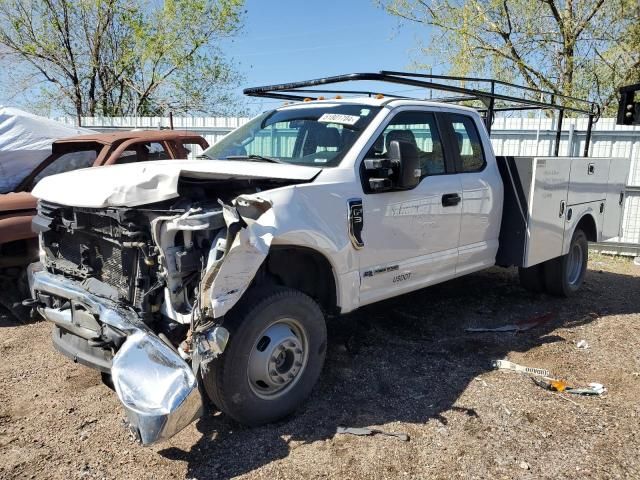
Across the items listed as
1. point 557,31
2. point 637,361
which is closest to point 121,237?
point 637,361

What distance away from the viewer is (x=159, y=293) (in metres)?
3.26

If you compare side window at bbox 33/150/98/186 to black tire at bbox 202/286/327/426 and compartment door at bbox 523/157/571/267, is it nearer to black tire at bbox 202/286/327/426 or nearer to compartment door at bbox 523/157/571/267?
black tire at bbox 202/286/327/426

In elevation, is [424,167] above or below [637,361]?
above

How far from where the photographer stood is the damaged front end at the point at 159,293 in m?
2.85

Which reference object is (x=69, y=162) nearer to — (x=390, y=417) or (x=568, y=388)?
(x=390, y=417)

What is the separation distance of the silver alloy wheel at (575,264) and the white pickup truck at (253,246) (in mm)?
2175

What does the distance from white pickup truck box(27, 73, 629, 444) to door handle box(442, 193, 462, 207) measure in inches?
0.5

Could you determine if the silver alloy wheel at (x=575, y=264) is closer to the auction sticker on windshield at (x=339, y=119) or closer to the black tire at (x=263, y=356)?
the auction sticker on windshield at (x=339, y=119)

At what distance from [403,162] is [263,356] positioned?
1.71 m

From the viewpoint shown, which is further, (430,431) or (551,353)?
(551,353)

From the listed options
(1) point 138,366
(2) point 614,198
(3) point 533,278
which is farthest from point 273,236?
(2) point 614,198

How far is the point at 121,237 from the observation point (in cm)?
331

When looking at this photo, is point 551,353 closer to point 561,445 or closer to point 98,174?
point 561,445

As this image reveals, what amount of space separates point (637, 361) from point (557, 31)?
14.6m
